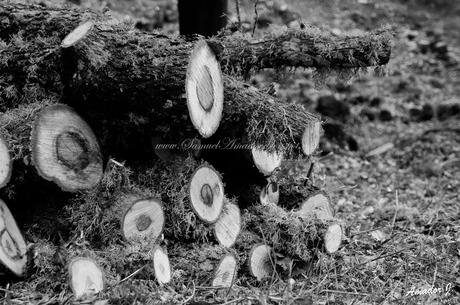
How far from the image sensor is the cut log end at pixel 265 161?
11.6ft

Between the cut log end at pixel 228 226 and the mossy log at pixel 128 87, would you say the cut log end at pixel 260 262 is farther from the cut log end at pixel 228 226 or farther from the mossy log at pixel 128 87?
the mossy log at pixel 128 87

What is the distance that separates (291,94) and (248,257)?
11.7 ft

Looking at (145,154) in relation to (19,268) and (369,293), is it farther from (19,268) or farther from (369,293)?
(369,293)

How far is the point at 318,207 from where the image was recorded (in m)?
3.84

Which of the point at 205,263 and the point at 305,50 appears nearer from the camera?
the point at 205,263

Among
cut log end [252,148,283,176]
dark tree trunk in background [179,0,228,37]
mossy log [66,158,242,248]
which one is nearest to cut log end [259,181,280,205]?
cut log end [252,148,283,176]

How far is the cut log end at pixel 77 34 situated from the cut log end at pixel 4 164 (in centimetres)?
66

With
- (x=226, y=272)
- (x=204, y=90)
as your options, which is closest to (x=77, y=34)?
(x=204, y=90)

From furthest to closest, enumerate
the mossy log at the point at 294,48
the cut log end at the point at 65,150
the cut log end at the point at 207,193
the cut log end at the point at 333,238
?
the mossy log at the point at 294,48 < the cut log end at the point at 333,238 < the cut log end at the point at 207,193 < the cut log end at the point at 65,150

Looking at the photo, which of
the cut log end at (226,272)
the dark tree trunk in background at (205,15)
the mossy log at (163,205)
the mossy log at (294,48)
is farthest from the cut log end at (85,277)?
the dark tree trunk in background at (205,15)

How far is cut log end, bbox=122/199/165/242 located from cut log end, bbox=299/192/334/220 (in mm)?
1015

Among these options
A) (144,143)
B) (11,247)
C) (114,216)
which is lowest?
(11,247)

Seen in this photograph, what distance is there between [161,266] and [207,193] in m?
0.56

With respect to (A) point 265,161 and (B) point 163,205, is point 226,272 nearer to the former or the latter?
(B) point 163,205
